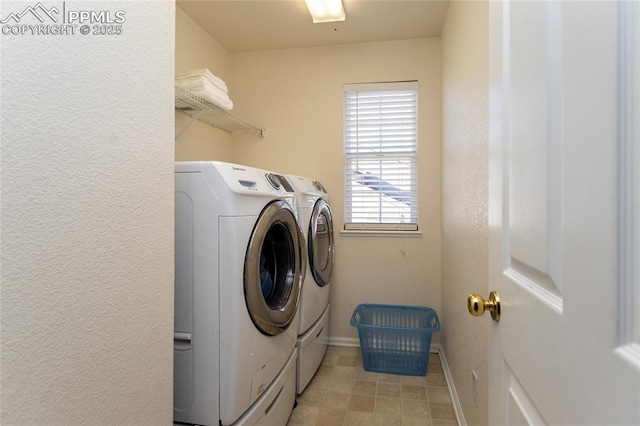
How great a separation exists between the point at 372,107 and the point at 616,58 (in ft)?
7.90

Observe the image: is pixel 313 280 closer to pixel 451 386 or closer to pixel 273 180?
pixel 273 180

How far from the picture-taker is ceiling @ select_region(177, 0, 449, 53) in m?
2.08

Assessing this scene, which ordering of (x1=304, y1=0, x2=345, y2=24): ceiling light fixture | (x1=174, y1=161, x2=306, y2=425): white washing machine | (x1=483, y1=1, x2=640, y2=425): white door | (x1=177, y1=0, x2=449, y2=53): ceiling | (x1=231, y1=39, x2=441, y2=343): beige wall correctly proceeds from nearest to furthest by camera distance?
(x1=483, y1=1, x2=640, y2=425): white door
(x1=174, y1=161, x2=306, y2=425): white washing machine
(x1=304, y1=0, x2=345, y2=24): ceiling light fixture
(x1=177, y1=0, x2=449, y2=53): ceiling
(x1=231, y1=39, x2=441, y2=343): beige wall

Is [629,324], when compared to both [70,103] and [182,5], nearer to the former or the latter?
[70,103]

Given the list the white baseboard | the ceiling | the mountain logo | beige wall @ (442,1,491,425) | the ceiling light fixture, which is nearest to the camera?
the mountain logo

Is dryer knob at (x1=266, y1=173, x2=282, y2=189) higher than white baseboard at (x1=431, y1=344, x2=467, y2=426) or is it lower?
higher

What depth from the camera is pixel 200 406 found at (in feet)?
3.69

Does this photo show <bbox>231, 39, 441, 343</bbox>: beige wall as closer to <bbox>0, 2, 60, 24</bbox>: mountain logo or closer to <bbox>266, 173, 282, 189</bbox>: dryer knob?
<bbox>266, 173, 282, 189</bbox>: dryer knob

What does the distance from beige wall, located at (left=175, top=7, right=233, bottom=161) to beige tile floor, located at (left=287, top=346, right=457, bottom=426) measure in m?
1.78

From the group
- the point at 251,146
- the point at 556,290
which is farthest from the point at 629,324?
the point at 251,146

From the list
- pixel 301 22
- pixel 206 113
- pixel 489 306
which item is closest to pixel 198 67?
pixel 206 113

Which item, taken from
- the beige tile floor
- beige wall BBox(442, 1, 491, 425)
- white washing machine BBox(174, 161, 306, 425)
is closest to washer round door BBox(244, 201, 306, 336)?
white washing machine BBox(174, 161, 306, 425)

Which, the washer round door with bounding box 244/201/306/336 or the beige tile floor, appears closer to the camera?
the washer round door with bounding box 244/201/306/336

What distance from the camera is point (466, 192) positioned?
1538 millimetres
